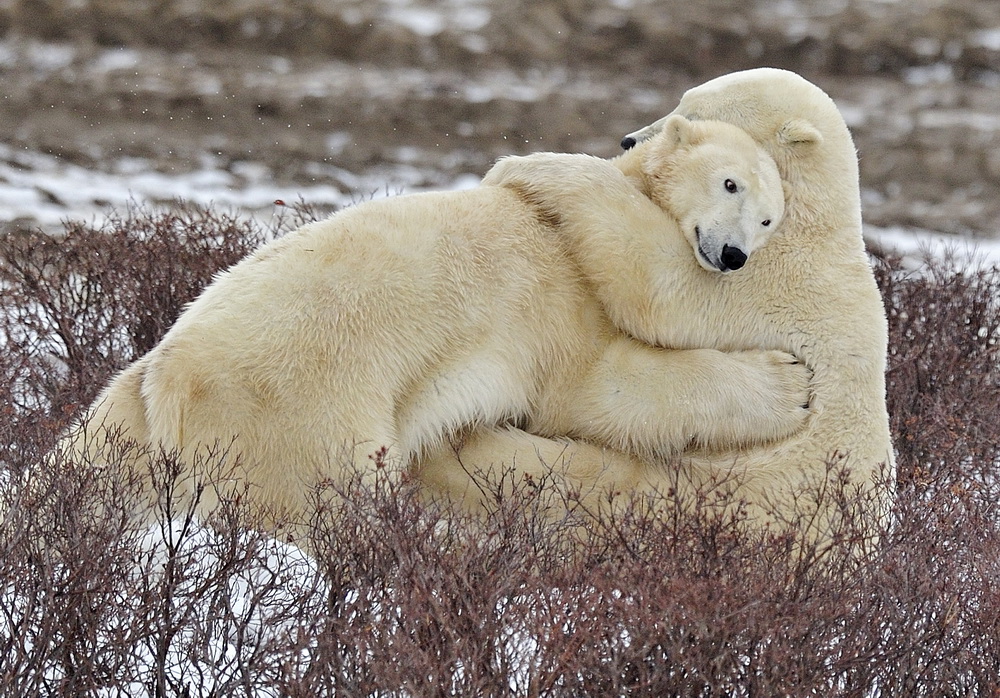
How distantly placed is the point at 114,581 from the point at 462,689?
2.45 ft

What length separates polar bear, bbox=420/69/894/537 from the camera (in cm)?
300

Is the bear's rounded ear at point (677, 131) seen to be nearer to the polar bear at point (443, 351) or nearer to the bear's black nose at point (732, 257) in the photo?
the polar bear at point (443, 351)

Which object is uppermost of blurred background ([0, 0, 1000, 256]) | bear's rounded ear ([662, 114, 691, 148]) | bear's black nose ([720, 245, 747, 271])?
blurred background ([0, 0, 1000, 256])

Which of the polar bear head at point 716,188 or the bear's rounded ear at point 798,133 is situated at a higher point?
the bear's rounded ear at point 798,133

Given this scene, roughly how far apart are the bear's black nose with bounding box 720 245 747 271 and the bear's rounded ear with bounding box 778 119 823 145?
1.39ft

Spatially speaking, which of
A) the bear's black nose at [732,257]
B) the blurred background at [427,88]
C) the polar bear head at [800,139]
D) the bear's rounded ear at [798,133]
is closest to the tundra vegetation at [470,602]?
the bear's black nose at [732,257]

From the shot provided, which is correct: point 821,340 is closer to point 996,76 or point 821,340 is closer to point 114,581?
point 114,581

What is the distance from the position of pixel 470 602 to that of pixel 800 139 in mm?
1616

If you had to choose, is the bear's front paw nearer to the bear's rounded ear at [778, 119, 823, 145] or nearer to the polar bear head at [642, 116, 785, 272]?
the polar bear head at [642, 116, 785, 272]

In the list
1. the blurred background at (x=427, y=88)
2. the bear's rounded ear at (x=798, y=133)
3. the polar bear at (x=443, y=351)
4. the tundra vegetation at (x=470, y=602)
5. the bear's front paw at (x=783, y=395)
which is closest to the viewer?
the tundra vegetation at (x=470, y=602)

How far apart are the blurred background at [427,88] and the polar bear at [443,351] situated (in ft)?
21.5

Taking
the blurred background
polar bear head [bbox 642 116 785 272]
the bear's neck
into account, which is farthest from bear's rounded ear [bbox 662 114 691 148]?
the blurred background

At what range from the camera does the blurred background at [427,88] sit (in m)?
10.7

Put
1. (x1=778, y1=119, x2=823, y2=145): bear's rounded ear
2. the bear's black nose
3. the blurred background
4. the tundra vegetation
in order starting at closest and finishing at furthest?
the tundra vegetation
the bear's black nose
(x1=778, y1=119, x2=823, y2=145): bear's rounded ear
the blurred background
